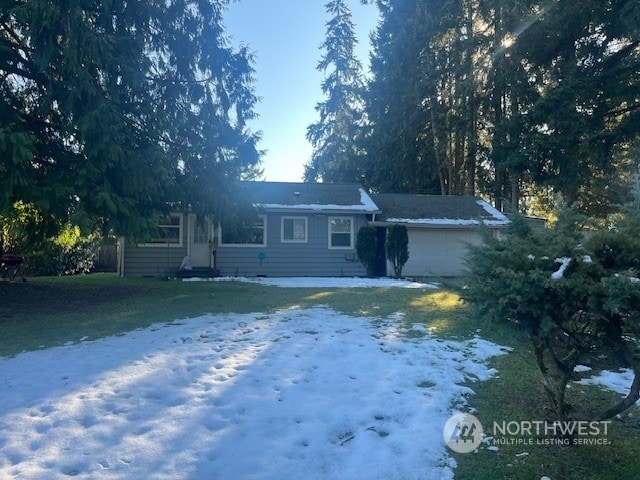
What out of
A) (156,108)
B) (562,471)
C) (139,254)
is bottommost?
(562,471)

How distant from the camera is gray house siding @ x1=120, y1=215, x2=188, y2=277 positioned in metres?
17.2

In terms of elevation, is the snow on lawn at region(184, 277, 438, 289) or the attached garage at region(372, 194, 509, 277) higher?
the attached garage at region(372, 194, 509, 277)

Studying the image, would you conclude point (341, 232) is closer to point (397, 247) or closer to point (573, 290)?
point (397, 247)

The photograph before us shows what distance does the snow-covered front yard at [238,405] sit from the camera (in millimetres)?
3297

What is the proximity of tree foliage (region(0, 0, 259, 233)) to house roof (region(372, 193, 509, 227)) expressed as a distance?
29.5 feet

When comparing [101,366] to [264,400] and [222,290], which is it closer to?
[264,400]

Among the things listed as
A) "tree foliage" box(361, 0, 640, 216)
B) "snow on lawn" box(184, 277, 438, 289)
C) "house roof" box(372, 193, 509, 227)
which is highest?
"tree foliage" box(361, 0, 640, 216)

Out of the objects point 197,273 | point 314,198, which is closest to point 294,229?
point 314,198

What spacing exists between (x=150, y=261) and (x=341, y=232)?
7.35 meters

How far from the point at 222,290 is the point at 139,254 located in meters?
6.80

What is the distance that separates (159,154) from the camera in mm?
9305

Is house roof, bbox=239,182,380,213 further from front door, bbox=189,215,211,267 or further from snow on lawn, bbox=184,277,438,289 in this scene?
snow on lawn, bbox=184,277,438,289

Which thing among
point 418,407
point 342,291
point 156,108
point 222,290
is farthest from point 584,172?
point 418,407

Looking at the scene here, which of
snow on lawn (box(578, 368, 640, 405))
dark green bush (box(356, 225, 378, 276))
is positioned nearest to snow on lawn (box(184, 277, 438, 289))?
dark green bush (box(356, 225, 378, 276))
